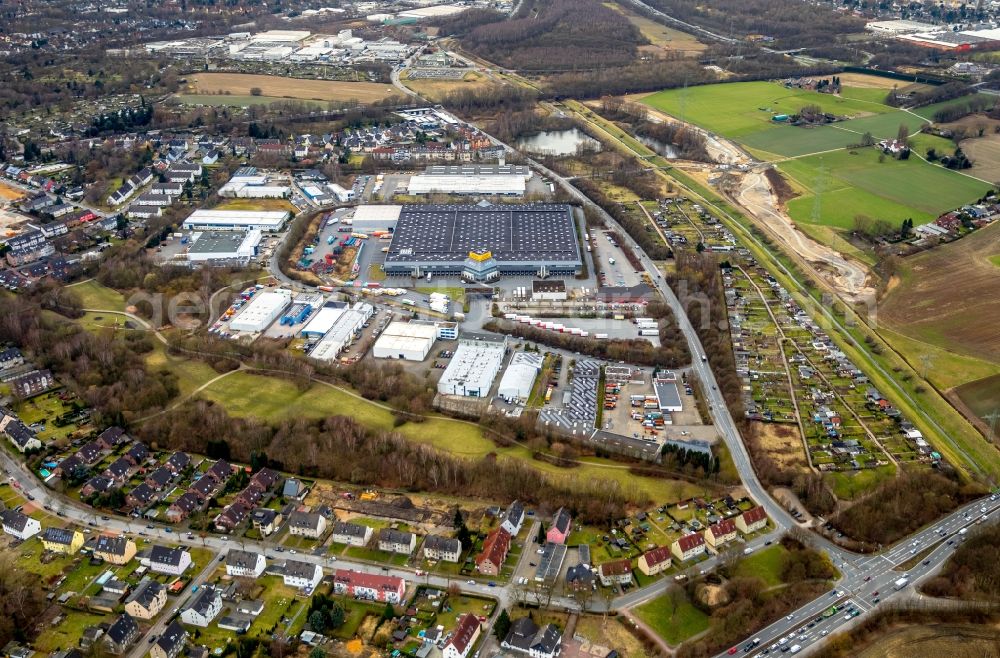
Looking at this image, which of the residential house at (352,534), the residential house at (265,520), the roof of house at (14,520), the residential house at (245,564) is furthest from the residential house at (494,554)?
the roof of house at (14,520)

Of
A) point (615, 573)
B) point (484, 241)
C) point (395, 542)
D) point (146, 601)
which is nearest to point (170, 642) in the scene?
point (146, 601)

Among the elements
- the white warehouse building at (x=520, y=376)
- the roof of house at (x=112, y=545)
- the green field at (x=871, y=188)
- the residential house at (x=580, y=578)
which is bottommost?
the roof of house at (x=112, y=545)

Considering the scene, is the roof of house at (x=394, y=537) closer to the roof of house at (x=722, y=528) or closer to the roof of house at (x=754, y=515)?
the roof of house at (x=722, y=528)

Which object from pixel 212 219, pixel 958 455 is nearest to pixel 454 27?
pixel 212 219

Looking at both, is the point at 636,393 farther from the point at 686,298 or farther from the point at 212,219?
the point at 212,219

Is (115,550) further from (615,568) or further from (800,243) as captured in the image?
(800,243)

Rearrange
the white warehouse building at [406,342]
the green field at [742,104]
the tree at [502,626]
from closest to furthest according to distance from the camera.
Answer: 1. the tree at [502,626]
2. the white warehouse building at [406,342]
3. the green field at [742,104]

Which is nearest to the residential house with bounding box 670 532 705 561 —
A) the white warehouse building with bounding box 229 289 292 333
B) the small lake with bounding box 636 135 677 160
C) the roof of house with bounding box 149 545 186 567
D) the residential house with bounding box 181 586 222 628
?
the residential house with bounding box 181 586 222 628
